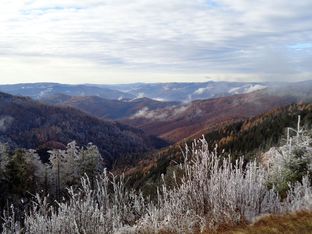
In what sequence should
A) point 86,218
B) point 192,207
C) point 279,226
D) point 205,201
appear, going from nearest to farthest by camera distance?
point 279,226, point 192,207, point 205,201, point 86,218

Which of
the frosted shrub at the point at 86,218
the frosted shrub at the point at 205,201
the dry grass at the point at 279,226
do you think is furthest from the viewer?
the frosted shrub at the point at 86,218

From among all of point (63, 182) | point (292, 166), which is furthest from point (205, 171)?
point (63, 182)

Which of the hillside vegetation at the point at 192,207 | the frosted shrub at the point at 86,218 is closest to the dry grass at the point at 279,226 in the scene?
the hillside vegetation at the point at 192,207

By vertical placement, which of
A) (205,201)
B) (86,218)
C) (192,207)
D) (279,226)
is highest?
(205,201)

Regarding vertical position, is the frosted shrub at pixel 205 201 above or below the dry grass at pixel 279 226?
above

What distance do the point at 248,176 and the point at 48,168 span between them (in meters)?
55.3

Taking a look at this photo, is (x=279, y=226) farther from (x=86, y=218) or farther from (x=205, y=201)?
(x=86, y=218)

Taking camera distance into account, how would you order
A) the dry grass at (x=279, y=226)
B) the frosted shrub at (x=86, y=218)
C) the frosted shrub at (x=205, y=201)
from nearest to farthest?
1. the dry grass at (x=279, y=226)
2. the frosted shrub at (x=205, y=201)
3. the frosted shrub at (x=86, y=218)

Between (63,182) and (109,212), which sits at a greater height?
(109,212)

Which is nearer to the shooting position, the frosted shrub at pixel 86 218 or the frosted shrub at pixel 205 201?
the frosted shrub at pixel 205 201

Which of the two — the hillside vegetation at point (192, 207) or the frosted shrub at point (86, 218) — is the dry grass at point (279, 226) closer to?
the hillside vegetation at point (192, 207)

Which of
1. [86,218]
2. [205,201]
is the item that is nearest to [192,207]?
[205,201]

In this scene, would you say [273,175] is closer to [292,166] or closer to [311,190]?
[292,166]

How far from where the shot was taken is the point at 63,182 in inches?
2404
